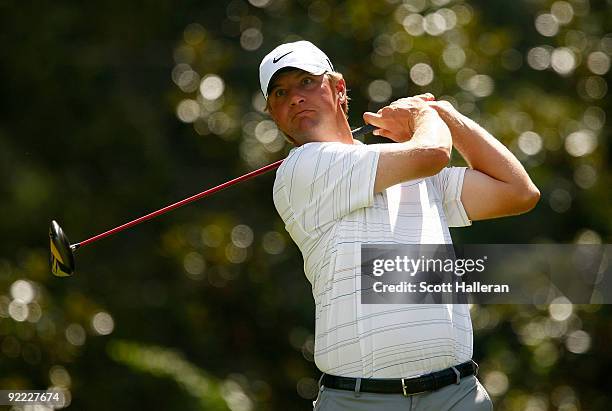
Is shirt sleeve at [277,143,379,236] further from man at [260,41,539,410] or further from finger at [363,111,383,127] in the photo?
finger at [363,111,383,127]

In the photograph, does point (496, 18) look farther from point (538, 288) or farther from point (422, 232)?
point (422, 232)

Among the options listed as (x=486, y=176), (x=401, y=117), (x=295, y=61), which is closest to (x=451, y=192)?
(x=486, y=176)

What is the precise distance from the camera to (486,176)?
2934 mm

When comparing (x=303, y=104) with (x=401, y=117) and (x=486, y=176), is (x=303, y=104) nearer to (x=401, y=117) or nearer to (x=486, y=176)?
(x=401, y=117)

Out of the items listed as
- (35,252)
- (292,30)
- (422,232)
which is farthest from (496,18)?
(422,232)

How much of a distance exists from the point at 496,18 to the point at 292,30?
116cm

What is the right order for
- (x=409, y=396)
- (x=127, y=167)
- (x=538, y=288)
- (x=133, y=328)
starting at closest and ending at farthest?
(x=409, y=396)
(x=538, y=288)
(x=133, y=328)
(x=127, y=167)

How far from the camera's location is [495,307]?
20.8ft

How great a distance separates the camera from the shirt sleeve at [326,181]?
106 inches

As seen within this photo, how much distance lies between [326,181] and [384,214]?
0.46 feet

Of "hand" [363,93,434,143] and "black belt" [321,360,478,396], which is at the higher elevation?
"hand" [363,93,434,143]

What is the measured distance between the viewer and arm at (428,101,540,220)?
9.57ft

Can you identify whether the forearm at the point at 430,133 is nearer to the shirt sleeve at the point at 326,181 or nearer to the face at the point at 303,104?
the shirt sleeve at the point at 326,181

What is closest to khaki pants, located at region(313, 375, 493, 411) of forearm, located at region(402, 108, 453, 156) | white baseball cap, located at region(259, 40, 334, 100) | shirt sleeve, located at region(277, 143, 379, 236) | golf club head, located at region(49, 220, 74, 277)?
shirt sleeve, located at region(277, 143, 379, 236)
